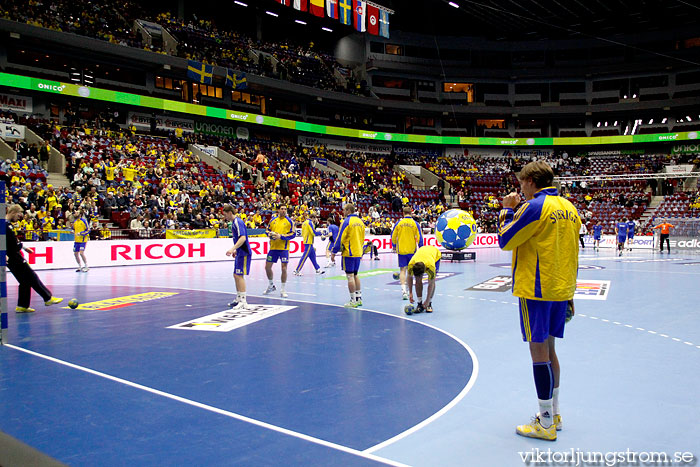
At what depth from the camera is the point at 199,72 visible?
34.9m

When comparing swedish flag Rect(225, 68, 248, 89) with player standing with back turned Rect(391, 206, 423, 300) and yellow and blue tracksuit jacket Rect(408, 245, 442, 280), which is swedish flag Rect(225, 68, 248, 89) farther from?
yellow and blue tracksuit jacket Rect(408, 245, 442, 280)

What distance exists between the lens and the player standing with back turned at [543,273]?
363cm

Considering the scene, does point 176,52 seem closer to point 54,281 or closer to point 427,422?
point 54,281

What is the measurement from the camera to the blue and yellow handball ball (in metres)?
18.2

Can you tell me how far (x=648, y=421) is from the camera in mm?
3881

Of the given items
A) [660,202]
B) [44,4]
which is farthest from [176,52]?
[660,202]

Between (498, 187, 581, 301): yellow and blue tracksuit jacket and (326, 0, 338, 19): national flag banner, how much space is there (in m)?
29.7

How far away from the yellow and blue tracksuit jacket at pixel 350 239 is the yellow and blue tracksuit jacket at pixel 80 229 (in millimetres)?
11419

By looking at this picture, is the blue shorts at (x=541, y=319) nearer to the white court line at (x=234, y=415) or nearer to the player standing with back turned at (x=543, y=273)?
the player standing with back turned at (x=543, y=273)

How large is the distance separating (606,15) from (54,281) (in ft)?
158

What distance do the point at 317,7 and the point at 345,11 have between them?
2.25 meters

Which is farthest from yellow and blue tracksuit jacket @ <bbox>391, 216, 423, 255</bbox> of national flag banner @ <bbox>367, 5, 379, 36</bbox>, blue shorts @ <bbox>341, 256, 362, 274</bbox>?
national flag banner @ <bbox>367, 5, 379, 36</bbox>

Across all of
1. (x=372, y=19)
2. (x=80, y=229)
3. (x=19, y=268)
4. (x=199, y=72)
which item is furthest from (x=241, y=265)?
(x=199, y=72)

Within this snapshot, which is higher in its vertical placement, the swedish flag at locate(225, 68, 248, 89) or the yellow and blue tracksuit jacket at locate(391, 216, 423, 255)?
the swedish flag at locate(225, 68, 248, 89)
